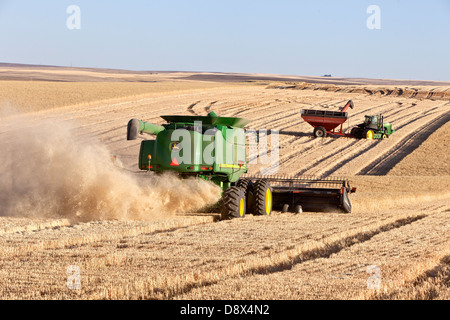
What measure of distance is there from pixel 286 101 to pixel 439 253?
42.2 meters

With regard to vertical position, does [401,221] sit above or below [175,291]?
below

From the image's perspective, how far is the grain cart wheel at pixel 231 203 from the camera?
49.8 ft

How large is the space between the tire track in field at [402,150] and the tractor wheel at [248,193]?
46.7ft

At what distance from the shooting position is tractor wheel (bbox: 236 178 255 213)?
53.8ft

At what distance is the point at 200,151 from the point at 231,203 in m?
1.44

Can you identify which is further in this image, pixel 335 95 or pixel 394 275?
pixel 335 95

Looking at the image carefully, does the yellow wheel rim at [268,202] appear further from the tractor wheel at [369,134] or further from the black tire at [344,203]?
the tractor wheel at [369,134]

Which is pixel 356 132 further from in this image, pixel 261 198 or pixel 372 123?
pixel 261 198

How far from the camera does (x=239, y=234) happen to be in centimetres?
1255

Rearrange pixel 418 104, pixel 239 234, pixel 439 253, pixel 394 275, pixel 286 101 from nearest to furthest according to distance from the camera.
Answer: pixel 394 275 < pixel 439 253 < pixel 239 234 < pixel 286 101 < pixel 418 104

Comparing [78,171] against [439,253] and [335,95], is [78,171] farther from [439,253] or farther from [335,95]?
[335,95]

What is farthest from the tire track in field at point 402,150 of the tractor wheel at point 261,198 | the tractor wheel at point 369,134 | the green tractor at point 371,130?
the tractor wheel at point 261,198

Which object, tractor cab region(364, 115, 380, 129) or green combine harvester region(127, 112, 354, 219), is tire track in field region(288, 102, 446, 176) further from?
green combine harvester region(127, 112, 354, 219)
